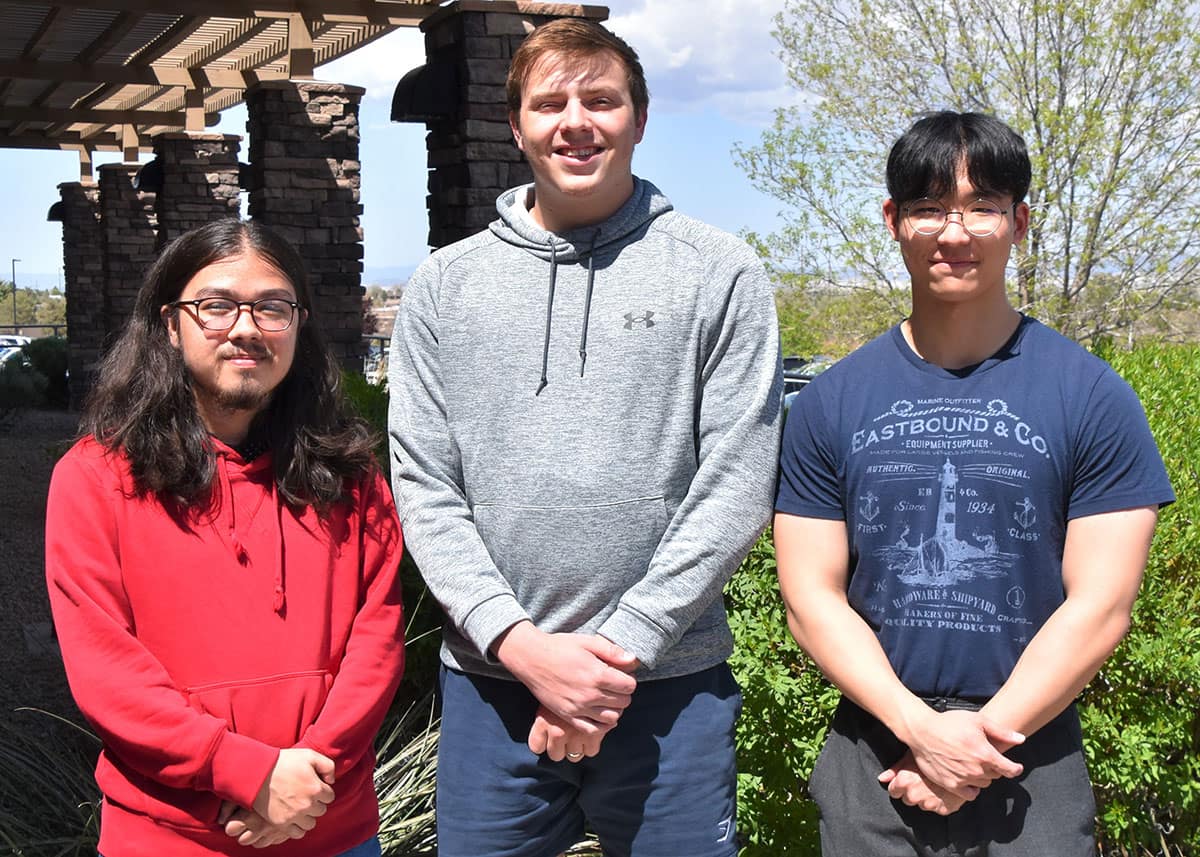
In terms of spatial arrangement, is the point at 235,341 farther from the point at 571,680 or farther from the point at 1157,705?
the point at 1157,705

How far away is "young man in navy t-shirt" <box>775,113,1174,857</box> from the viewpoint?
Answer: 2.14 metres

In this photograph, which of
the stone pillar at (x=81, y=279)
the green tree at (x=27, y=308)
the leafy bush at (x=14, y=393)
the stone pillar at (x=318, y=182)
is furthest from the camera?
the green tree at (x=27, y=308)

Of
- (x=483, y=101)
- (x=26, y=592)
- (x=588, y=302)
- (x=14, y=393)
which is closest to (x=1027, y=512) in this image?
(x=588, y=302)

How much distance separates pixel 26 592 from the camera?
7621 mm

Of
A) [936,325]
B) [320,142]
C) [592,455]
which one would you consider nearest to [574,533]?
[592,455]

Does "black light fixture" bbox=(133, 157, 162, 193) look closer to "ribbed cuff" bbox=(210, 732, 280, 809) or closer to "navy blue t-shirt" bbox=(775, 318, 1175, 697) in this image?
"ribbed cuff" bbox=(210, 732, 280, 809)

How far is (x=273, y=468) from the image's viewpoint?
240 centimetres

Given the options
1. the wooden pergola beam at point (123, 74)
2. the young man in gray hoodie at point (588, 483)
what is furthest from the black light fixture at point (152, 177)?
the young man in gray hoodie at point (588, 483)

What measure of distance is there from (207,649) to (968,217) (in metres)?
1.55

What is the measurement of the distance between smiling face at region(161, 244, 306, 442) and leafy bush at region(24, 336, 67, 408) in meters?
18.1

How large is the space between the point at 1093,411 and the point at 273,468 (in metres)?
1.49

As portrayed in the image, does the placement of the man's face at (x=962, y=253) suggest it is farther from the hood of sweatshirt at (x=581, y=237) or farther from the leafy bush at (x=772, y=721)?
the leafy bush at (x=772, y=721)

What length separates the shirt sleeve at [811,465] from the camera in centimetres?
232

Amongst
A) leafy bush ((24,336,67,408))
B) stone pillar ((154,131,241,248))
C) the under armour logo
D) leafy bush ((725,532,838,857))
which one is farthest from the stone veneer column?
leafy bush ((24,336,67,408))
